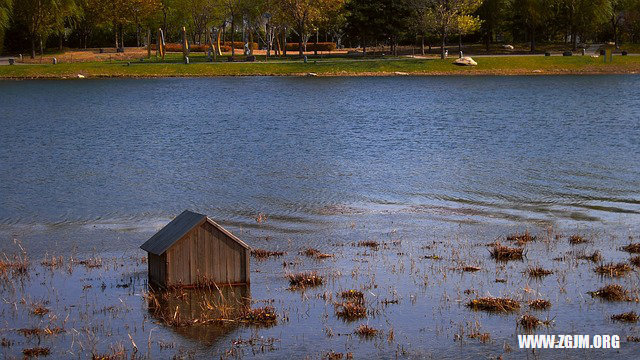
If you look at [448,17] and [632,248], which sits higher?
[448,17]

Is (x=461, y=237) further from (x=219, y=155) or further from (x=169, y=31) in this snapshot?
(x=169, y=31)

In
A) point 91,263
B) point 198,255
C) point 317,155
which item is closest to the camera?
point 198,255

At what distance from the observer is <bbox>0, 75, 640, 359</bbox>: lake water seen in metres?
15.5

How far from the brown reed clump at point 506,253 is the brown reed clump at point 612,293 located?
3130mm

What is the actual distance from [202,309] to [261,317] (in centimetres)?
123

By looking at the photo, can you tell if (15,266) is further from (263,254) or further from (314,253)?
(314,253)

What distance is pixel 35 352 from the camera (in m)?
14.4

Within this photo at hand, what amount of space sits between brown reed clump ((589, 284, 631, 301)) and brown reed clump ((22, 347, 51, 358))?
9.89 metres

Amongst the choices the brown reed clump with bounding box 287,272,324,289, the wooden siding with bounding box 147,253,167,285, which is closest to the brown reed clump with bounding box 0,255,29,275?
the wooden siding with bounding box 147,253,167,285

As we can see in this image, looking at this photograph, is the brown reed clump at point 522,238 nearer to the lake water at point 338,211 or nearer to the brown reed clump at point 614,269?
the lake water at point 338,211

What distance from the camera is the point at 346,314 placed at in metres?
16.3

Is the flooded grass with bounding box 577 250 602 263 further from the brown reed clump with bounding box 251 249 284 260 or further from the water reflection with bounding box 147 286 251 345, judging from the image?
the water reflection with bounding box 147 286 251 345

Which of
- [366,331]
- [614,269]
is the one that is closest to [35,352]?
→ [366,331]

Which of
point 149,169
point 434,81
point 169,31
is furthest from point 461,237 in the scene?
point 169,31
